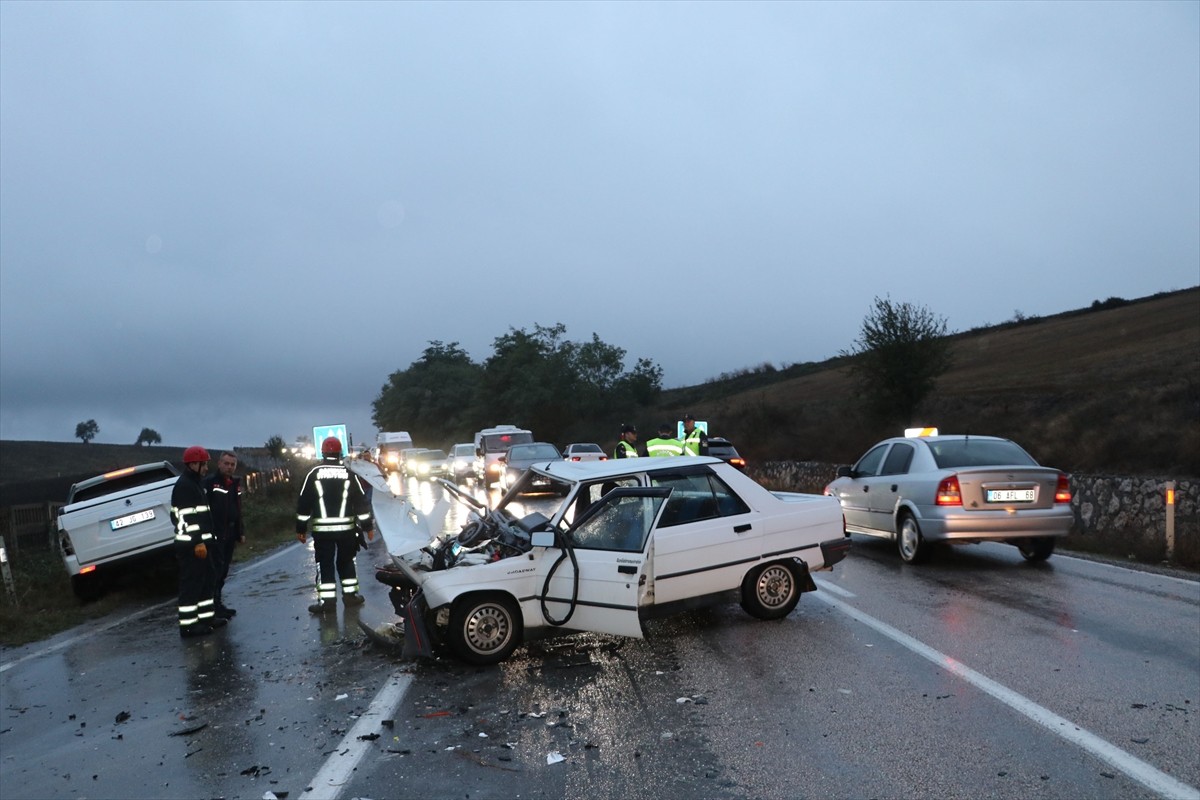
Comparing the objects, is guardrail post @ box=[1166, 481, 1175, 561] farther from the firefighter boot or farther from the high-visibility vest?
the firefighter boot

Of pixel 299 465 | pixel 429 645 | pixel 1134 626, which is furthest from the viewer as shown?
pixel 299 465

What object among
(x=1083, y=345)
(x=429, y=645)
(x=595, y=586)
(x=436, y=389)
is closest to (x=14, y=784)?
(x=429, y=645)

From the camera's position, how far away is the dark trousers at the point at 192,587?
9094 mm

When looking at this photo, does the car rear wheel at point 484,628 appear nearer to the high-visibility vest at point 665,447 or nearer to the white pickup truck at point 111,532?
the white pickup truck at point 111,532

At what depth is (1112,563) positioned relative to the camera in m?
12.1

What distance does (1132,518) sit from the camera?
14781 mm

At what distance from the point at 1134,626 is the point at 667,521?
4.05 metres

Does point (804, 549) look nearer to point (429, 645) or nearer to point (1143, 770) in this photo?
point (429, 645)

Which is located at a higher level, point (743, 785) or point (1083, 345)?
point (1083, 345)

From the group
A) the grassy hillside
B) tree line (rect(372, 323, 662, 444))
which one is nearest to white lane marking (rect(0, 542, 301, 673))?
the grassy hillside

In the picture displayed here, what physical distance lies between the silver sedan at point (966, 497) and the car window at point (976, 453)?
0.01 meters

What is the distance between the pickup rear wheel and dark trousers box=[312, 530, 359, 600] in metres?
4.32

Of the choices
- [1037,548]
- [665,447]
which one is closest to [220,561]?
[665,447]

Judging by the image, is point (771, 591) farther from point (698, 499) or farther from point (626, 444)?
point (626, 444)
